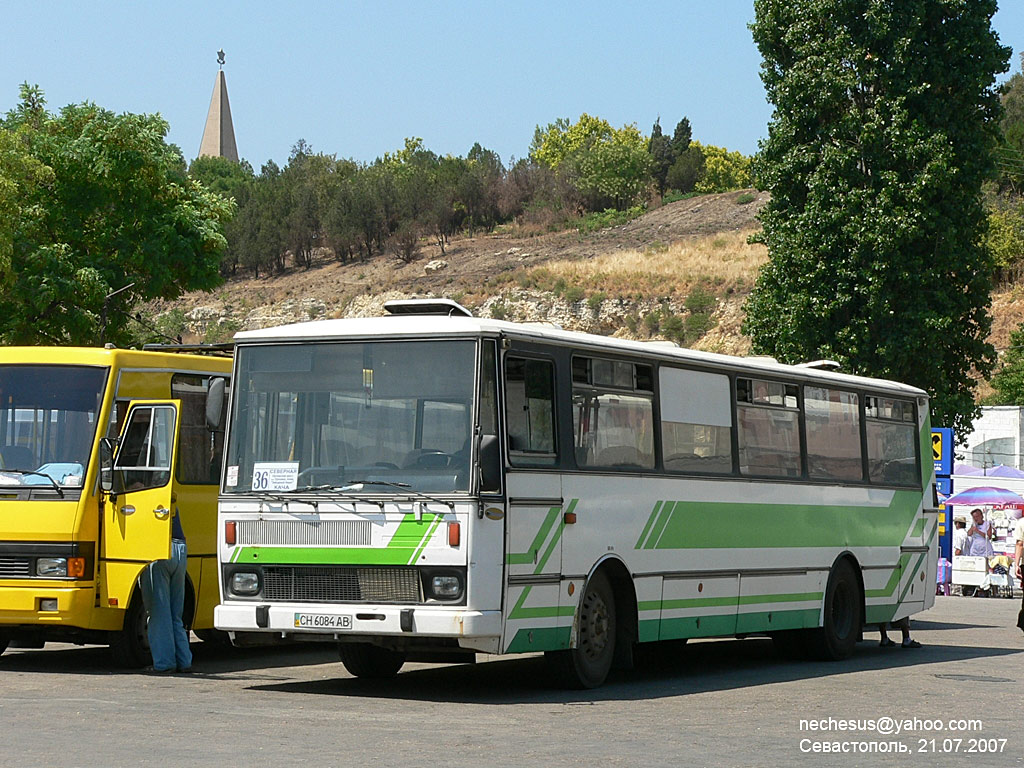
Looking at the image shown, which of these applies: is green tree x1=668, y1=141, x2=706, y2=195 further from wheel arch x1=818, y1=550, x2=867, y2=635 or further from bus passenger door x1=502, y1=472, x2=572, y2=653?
bus passenger door x1=502, y1=472, x2=572, y2=653

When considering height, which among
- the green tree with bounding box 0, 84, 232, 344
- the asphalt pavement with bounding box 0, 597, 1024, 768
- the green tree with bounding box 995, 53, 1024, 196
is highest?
the green tree with bounding box 995, 53, 1024, 196

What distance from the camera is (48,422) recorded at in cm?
1439

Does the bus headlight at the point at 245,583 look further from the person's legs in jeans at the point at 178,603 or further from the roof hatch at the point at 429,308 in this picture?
the roof hatch at the point at 429,308

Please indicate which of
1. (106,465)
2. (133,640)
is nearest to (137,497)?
(106,465)

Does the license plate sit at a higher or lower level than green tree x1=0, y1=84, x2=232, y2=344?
lower

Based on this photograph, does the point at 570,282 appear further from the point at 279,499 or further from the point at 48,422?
the point at 279,499

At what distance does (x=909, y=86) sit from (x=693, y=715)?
27.7m

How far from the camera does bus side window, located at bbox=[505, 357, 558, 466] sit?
12.4 metres

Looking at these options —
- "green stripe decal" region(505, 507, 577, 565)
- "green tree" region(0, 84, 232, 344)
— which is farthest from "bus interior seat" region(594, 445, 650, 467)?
"green tree" region(0, 84, 232, 344)

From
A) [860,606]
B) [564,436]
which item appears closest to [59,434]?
[564,436]

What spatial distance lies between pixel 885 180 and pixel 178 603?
2645cm

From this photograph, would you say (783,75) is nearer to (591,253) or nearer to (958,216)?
(958,216)

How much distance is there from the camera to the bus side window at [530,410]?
1243cm

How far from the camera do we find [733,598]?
614 inches
